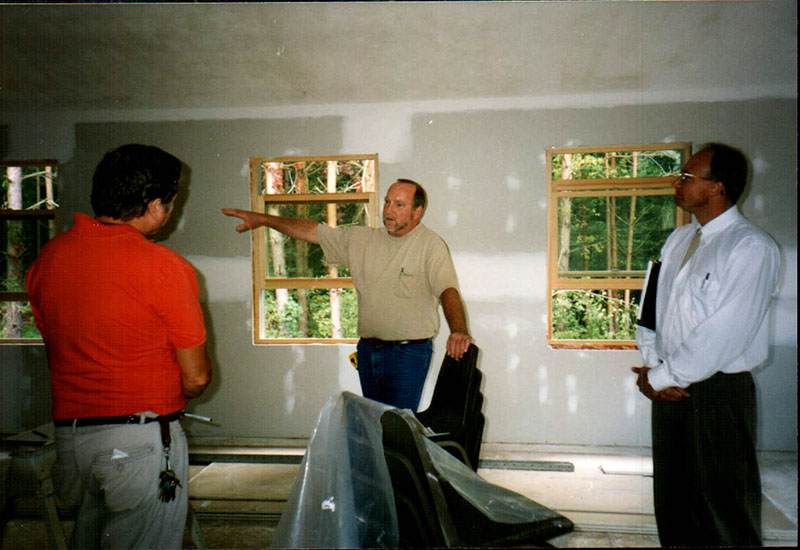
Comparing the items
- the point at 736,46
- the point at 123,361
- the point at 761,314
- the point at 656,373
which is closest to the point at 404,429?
the point at 123,361

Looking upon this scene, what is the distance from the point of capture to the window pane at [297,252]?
3562mm

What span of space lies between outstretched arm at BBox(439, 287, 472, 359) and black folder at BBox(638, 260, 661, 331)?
0.63 meters

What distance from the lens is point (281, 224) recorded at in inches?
87.0

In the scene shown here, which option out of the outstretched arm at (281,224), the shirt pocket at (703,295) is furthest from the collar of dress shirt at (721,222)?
the outstretched arm at (281,224)

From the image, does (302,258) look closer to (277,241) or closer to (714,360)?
(277,241)

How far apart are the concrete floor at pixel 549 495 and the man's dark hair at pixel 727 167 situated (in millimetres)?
1635

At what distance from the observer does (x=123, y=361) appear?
3.28 ft

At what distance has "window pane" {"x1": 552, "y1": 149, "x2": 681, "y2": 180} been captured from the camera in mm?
3260

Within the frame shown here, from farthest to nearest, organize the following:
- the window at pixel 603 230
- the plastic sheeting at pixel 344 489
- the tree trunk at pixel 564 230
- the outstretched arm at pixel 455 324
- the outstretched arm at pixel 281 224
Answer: the tree trunk at pixel 564 230, the window at pixel 603 230, the outstretched arm at pixel 281 224, the outstretched arm at pixel 455 324, the plastic sheeting at pixel 344 489

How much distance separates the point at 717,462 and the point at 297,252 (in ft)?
9.56

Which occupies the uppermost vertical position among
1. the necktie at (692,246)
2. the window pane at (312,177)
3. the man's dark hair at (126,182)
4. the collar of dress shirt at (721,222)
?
the window pane at (312,177)

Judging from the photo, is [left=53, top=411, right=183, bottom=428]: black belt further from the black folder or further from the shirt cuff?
the black folder

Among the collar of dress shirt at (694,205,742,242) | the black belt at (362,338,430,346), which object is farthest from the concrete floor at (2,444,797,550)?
the collar of dress shirt at (694,205,742,242)

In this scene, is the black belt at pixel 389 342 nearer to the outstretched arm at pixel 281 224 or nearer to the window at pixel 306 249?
the outstretched arm at pixel 281 224
